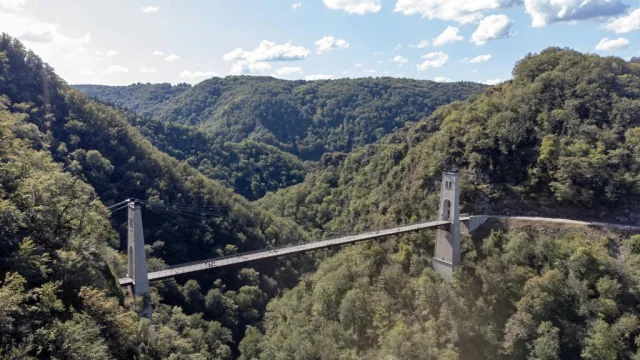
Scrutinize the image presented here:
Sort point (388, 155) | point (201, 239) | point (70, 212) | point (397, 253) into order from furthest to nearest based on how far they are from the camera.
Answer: point (388, 155), point (201, 239), point (397, 253), point (70, 212)

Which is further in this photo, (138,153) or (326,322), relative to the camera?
(138,153)

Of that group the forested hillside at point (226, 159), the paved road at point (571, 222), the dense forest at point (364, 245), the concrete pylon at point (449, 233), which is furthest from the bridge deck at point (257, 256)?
the forested hillside at point (226, 159)

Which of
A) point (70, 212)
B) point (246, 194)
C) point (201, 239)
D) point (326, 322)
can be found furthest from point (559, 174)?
point (246, 194)

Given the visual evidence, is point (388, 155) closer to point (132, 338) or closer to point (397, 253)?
Result: point (397, 253)

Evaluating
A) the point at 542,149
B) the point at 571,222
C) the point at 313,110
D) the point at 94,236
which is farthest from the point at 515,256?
the point at 313,110

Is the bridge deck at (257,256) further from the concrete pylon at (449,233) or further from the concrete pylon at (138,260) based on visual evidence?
the concrete pylon at (138,260)

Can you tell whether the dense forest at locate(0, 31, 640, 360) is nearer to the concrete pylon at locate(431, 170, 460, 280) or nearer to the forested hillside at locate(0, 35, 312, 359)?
the forested hillside at locate(0, 35, 312, 359)

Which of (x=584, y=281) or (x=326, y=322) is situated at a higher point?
(x=584, y=281)
